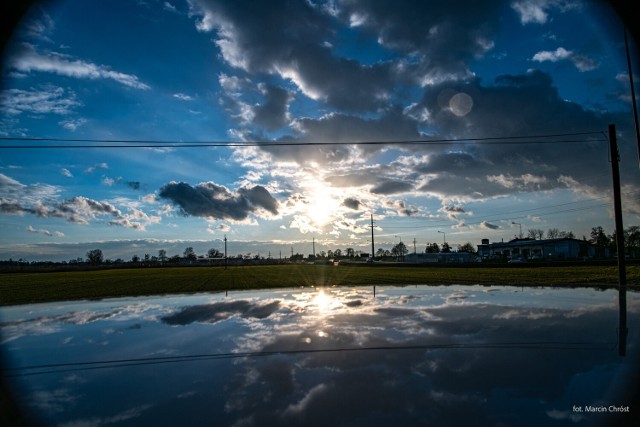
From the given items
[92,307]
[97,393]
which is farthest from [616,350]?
[92,307]

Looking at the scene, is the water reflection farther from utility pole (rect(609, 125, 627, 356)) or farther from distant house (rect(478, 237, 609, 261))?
distant house (rect(478, 237, 609, 261))

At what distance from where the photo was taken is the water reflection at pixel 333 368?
5492 mm

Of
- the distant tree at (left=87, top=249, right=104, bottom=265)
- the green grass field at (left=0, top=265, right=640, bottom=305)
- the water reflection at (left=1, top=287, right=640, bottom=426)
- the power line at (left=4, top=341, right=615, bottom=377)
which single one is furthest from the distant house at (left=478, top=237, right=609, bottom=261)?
the distant tree at (left=87, top=249, right=104, bottom=265)

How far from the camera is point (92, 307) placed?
18.7 metres

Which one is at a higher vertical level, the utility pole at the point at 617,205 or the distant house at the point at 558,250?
the utility pole at the point at 617,205

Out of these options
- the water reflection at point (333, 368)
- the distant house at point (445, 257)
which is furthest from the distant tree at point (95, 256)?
the water reflection at point (333, 368)

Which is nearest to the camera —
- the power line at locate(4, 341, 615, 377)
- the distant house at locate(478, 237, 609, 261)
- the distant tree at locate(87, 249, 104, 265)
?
the power line at locate(4, 341, 615, 377)

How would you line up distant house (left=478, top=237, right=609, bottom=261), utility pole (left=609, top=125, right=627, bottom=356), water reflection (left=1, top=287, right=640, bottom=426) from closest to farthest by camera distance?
water reflection (left=1, top=287, right=640, bottom=426)
utility pole (left=609, top=125, right=627, bottom=356)
distant house (left=478, top=237, right=609, bottom=261)

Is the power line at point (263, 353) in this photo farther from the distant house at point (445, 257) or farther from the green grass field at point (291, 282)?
the distant house at point (445, 257)

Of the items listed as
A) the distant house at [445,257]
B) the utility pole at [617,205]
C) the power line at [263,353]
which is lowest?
the distant house at [445,257]

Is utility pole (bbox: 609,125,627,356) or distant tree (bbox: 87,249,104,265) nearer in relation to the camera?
utility pole (bbox: 609,125,627,356)

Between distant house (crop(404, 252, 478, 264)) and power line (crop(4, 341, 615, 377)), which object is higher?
power line (crop(4, 341, 615, 377))

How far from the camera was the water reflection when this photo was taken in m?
5.49

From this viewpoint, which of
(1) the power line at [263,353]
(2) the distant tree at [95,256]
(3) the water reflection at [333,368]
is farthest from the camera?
(2) the distant tree at [95,256]
